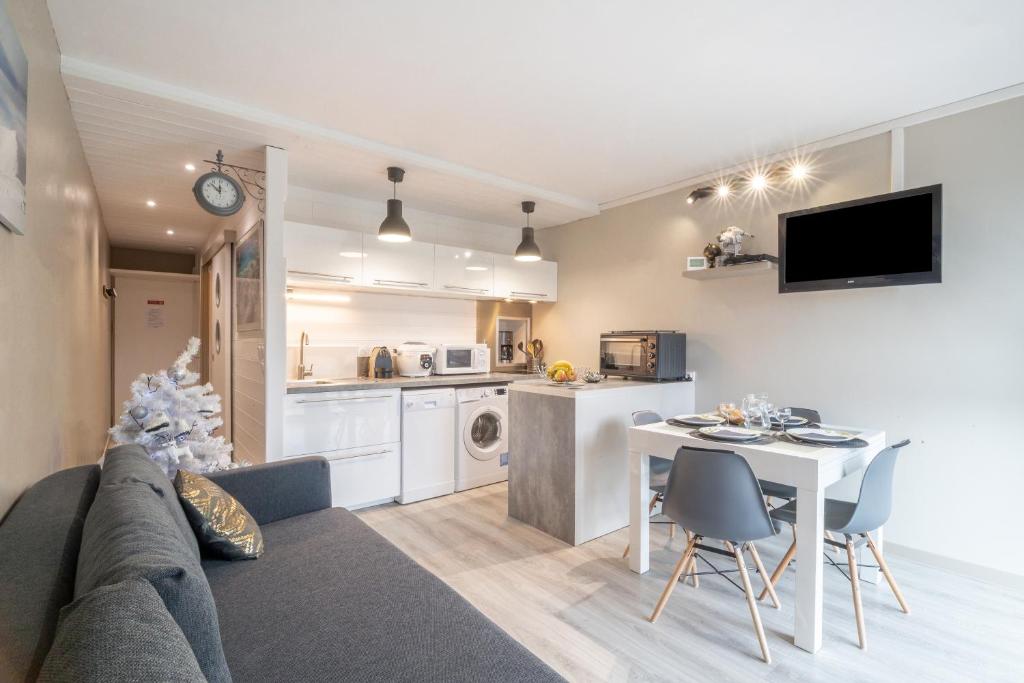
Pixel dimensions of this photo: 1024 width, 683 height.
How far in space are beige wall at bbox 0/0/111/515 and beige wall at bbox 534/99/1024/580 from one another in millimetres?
3834

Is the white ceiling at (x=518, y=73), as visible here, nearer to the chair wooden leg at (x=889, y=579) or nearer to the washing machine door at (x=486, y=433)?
the washing machine door at (x=486, y=433)

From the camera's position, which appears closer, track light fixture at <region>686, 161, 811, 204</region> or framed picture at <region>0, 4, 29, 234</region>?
framed picture at <region>0, 4, 29, 234</region>

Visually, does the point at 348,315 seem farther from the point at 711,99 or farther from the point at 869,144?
the point at 869,144

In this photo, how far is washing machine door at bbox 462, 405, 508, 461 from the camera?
4.13 meters

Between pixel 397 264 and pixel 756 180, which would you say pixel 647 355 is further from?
→ pixel 397 264

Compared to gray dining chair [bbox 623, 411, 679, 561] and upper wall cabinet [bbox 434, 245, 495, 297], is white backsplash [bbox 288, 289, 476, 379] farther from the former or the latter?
gray dining chair [bbox 623, 411, 679, 561]

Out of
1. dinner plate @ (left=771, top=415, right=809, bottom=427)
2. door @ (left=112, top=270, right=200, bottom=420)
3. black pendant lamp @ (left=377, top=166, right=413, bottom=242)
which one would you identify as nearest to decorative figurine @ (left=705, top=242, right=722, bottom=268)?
dinner plate @ (left=771, top=415, right=809, bottom=427)

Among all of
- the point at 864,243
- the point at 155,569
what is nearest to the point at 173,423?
the point at 155,569

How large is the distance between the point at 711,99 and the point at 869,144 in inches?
46.8

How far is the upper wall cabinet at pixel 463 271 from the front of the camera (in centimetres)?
437

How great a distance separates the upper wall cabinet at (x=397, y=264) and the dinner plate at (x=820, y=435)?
2.98m

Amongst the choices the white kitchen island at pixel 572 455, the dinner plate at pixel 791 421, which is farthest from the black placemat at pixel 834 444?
the white kitchen island at pixel 572 455

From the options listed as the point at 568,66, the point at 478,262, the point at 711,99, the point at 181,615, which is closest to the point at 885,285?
the point at 711,99

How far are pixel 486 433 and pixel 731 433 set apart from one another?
7.67 ft
